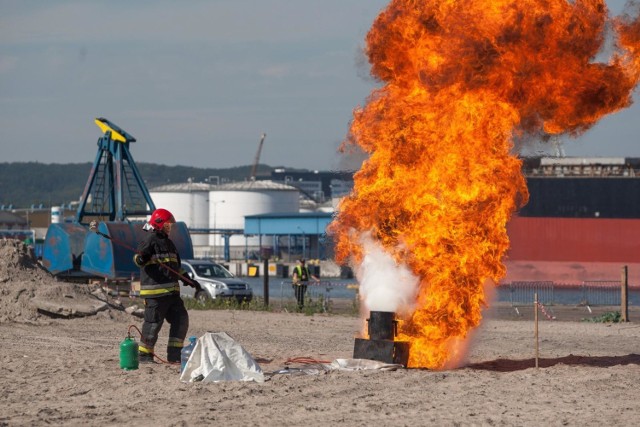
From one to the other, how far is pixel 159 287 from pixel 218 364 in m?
1.62

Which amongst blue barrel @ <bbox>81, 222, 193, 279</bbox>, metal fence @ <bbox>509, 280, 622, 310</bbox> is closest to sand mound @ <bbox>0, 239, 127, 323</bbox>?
blue barrel @ <bbox>81, 222, 193, 279</bbox>

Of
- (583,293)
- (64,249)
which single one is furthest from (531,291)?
(64,249)

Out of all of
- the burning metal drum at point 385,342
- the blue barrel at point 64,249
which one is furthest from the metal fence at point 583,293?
the burning metal drum at point 385,342

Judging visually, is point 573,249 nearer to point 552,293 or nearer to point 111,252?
point 552,293

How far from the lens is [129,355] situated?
12.6 metres

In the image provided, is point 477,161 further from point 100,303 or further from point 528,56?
point 100,303

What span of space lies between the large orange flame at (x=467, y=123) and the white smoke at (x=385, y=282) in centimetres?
9

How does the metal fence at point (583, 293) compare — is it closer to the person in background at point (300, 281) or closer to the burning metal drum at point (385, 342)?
the person in background at point (300, 281)

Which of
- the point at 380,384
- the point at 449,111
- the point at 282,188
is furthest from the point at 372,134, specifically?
the point at 282,188

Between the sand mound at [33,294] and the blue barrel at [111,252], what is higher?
the blue barrel at [111,252]

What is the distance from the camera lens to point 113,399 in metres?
10.9

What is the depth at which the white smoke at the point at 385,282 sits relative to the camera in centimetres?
1322

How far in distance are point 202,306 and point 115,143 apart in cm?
2341

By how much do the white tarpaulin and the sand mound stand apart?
980 centimetres
